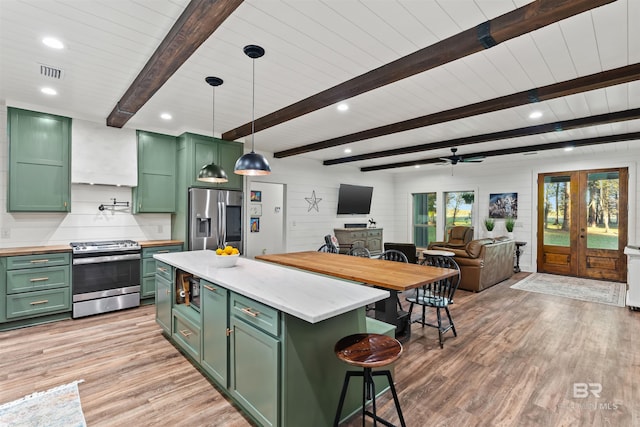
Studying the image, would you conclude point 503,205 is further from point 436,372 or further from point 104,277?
point 104,277

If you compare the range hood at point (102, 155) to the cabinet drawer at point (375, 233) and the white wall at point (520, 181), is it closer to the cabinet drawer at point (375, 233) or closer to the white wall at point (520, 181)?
the cabinet drawer at point (375, 233)

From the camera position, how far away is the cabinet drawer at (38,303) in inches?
142

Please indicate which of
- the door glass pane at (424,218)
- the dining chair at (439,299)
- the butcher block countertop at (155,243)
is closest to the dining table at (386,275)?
the dining chair at (439,299)

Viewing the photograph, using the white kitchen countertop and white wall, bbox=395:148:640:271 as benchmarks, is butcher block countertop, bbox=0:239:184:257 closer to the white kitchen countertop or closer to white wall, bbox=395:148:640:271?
the white kitchen countertop

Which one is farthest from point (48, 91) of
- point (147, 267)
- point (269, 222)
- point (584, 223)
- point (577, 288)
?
point (584, 223)

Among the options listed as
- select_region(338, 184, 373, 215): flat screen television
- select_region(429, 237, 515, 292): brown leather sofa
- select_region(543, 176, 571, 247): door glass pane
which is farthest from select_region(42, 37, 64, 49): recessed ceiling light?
select_region(543, 176, 571, 247): door glass pane

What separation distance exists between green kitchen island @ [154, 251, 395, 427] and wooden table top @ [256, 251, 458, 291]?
393 millimetres

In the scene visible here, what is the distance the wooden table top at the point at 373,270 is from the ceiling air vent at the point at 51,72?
2.87 metres

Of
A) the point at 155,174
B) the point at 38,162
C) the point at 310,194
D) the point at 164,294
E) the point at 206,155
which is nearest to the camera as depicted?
the point at 164,294

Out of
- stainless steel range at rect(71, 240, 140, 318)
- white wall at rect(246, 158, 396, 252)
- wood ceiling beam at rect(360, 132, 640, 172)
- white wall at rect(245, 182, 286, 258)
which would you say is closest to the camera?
stainless steel range at rect(71, 240, 140, 318)

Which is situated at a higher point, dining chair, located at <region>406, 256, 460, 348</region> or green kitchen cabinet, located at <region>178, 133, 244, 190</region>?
green kitchen cabinet, located at <region>178, 133, 244, 190</region>

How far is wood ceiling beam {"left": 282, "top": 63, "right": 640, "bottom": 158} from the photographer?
8.87 ft

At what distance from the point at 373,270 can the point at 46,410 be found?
2.78 m

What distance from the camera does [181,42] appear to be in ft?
7.01
